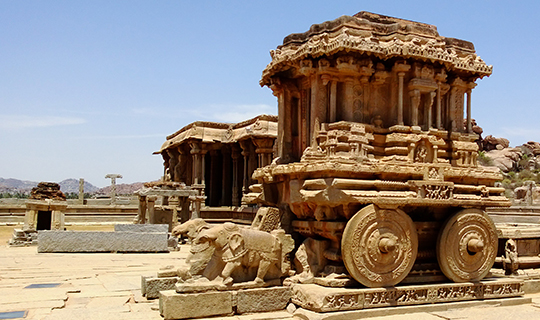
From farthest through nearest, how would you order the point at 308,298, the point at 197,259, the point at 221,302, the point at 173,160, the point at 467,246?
the point at 173,160 → the point at 467,246 → the point at 197,259 → the point at 308,298 → the point at 221,302

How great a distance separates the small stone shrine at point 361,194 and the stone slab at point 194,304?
0.01 m

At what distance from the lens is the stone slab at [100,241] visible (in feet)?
47.6

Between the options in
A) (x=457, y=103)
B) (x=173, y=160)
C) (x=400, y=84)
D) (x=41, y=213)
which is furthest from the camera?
(x=173, y=160)

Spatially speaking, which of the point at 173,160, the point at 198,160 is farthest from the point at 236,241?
the point at 173,160

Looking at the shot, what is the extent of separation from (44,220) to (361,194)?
15799 millimetres

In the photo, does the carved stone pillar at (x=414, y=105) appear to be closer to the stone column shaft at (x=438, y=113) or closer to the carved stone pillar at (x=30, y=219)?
the stone column shaft at (x=438, y=113)

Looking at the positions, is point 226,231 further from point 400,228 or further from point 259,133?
point 259,133

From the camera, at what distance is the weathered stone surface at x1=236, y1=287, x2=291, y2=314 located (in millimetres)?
7105

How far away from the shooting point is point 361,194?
24.0 ft

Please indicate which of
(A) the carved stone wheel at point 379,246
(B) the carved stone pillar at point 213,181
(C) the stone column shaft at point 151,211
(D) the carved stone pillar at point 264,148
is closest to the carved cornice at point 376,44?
(A) the carved stone wheel at point 379,246

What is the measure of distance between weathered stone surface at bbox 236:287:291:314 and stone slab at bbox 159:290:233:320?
0.53 ft

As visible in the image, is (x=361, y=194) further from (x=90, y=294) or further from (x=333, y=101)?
(x=90, y=294)

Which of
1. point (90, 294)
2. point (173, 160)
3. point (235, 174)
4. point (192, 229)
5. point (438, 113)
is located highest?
point (173, 160)

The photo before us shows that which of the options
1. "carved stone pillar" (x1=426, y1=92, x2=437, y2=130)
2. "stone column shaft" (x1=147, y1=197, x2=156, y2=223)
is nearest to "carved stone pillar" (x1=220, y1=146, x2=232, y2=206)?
"stone column shaft" (x1=147, y1=197, x2=156, y2=223)
